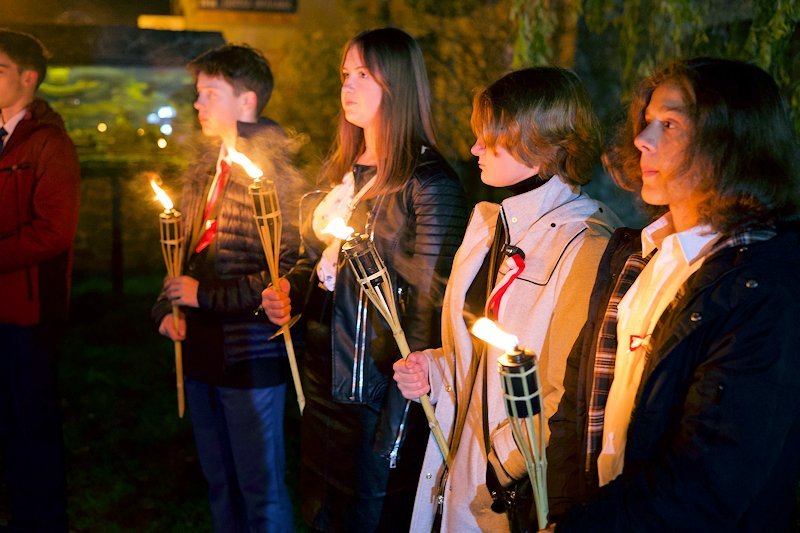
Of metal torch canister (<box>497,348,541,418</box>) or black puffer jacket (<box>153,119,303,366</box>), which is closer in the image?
metal torch canister (<box>497,348,541,418</box>)

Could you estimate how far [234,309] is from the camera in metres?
3.53

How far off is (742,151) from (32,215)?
3.21 m

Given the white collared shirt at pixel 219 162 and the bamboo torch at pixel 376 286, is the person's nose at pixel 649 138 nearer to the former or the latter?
the bamboo torch at pixel 376 286

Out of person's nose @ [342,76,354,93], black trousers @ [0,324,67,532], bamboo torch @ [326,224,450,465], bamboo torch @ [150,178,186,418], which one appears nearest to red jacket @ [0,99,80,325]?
black trousers @ [0,324,67,532]

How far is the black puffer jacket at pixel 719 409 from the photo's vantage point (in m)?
1.71

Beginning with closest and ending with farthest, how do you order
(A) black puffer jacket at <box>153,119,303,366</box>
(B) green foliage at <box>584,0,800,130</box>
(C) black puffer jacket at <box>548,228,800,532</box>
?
(C) black puffer jacket at <box>548,228,800,532</box> < (A) black puffer jacket at <box>153,119,303,366</box> < (B) green foliage at <box>584,0,800,130</box>

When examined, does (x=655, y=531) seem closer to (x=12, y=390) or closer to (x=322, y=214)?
(x=322, y=214)

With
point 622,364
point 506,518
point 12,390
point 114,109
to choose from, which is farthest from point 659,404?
point 114,109

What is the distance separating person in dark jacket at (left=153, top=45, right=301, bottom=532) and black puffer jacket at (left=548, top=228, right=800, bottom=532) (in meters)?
1.98

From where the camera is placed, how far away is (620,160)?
2352mm

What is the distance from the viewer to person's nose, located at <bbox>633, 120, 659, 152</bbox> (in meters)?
2.00

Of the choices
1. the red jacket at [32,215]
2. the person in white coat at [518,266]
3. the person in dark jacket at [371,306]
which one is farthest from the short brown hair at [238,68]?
the person in white coat at [518,266]

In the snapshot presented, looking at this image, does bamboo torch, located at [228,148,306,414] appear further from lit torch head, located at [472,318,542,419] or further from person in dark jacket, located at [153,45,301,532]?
lit torch head, located at [472,318,542,419]

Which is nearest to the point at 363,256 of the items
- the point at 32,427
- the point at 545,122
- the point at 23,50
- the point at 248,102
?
the point at 545,122
